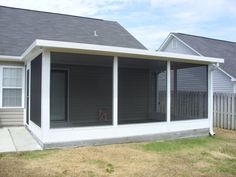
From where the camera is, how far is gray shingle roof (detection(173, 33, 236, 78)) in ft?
57.3

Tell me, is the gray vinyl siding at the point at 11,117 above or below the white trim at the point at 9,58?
below

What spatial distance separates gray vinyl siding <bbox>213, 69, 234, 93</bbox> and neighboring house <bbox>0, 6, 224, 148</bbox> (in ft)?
14.1

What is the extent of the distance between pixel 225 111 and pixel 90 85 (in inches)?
220

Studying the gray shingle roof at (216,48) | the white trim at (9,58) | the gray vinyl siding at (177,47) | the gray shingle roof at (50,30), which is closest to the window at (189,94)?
the gray shingle roof at (50,30)

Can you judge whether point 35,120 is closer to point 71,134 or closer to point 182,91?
point 71,134

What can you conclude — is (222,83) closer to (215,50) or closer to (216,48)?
(215,50)

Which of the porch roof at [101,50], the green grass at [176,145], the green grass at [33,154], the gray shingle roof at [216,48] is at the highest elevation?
the gray shingle roof at [216,48]

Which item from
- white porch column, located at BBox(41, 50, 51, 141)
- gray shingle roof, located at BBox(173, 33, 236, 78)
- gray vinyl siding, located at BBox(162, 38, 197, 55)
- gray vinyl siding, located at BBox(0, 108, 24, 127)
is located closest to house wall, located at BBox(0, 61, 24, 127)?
gray vinyl siding, located at BBox(0, 108, 24, 127)

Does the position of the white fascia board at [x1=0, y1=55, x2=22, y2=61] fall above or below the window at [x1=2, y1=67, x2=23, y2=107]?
above

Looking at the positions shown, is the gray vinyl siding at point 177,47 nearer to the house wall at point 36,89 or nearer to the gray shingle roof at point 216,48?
the gray shingle roof at point 216,48

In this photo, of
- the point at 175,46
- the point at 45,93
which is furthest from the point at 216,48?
the point at 45,93

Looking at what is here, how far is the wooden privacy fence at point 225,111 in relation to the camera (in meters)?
12.2

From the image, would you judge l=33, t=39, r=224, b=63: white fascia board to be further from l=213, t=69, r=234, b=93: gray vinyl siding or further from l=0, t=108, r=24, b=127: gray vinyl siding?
l=213, t=69, r=234, b=93: gray vinyl siding

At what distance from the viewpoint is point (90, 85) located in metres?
12.8
